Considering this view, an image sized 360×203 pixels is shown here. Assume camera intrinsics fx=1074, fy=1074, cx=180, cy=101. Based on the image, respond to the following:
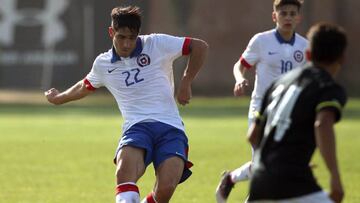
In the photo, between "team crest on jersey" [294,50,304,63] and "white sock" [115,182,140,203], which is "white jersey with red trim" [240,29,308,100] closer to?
"team crest on jersey" [294,50,304,63]

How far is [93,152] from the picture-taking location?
53.7ft

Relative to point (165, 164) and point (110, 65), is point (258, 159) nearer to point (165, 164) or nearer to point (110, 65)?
point (165, 164)

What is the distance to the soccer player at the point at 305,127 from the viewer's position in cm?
580

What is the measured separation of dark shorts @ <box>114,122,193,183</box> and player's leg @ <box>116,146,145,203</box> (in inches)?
2.5

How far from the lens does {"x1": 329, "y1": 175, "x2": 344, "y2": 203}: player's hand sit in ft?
18.8

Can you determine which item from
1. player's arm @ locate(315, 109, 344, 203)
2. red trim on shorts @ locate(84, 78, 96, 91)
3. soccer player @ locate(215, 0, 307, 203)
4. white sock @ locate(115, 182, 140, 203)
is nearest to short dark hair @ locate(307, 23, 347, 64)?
player's arm @ locate(315, 109, 344, 203)

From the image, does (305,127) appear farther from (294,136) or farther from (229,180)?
(229,180)

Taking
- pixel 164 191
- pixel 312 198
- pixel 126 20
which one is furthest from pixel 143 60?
pixel 312 198

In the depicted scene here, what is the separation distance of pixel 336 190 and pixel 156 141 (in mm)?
2906

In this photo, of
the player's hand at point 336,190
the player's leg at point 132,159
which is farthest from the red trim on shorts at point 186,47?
the player's hand at point 336,190

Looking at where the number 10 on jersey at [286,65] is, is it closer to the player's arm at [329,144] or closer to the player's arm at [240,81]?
the player's arm at [240,81]

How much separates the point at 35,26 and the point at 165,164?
82.7ft

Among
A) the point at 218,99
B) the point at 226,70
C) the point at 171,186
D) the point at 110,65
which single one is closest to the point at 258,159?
the point at 171,186

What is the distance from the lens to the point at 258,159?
608cm
